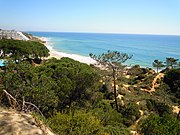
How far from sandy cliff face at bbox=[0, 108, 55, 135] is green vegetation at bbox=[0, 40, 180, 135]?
43cm

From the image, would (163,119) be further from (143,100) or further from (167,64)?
(167,64)

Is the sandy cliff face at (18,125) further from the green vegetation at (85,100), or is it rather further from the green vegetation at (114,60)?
the green vegetation at (114,60)

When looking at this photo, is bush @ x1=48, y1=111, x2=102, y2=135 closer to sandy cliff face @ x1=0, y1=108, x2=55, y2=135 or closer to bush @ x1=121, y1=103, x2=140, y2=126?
A: sandy cliff face @ x1=0, y1=108, x2=55, y2=135

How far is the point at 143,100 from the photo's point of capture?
3541 centimetres

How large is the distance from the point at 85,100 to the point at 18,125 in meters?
19.1

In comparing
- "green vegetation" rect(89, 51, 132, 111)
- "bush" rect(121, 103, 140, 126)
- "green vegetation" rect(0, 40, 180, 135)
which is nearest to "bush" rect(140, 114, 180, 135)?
"green vegetation" rect(0, 40, 180, 135)

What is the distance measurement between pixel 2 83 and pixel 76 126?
7022 millimetres

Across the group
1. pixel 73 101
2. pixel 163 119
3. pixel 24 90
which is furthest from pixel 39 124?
pixel 73 101

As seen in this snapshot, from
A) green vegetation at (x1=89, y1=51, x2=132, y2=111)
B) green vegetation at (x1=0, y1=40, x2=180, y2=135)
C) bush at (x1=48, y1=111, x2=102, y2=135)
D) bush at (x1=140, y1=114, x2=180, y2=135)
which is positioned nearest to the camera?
bush at (x1=48, y1=111, x2=102, y2=135)

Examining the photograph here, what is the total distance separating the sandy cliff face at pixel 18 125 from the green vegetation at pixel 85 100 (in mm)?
425

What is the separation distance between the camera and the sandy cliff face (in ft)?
25.7

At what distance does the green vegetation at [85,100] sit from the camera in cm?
1666

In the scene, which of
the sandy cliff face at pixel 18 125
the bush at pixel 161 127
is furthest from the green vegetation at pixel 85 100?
the sandy cliff face at pixel 18 125

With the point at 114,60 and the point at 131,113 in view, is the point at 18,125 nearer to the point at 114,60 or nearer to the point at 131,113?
the point at 131,113
